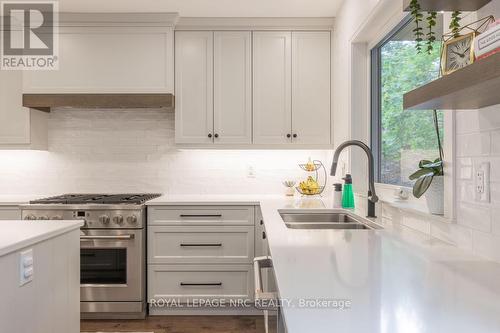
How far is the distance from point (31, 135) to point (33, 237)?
2034mm

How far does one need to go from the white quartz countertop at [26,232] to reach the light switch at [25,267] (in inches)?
1.5

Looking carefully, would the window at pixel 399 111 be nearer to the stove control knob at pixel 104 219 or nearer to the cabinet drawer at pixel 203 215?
the cabinet drawer at pixel 203 215

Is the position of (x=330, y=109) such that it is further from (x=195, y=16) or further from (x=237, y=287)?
(x=237, y=287)

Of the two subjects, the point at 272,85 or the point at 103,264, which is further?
the point at 272,85

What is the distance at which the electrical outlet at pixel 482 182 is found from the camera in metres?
1.13

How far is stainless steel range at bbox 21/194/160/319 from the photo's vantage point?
2.73 meters

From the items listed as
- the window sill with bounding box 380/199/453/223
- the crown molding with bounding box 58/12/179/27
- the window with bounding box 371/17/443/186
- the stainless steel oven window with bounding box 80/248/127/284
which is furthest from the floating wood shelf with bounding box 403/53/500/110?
the crown molding with bounding box 58/12/179/27

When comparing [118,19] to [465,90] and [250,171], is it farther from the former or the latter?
[465,90]

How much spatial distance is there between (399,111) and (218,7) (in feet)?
5.46

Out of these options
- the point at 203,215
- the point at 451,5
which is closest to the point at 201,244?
the point at 203,215

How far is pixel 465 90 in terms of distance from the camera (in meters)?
0.86

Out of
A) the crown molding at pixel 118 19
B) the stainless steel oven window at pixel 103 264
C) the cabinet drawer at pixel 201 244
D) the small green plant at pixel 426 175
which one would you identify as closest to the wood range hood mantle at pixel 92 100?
the crown molding at pixel 118 19

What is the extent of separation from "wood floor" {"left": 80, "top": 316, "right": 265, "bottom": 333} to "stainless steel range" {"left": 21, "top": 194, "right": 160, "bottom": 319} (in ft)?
0.28

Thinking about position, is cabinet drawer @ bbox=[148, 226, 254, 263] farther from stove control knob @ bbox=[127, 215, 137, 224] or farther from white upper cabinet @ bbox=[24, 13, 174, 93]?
white upper cabinet @ bbox=[24, 13, 174, 93]
